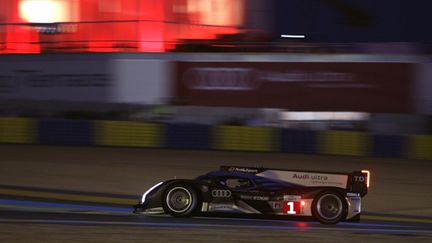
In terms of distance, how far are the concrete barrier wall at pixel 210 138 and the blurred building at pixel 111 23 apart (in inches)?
298

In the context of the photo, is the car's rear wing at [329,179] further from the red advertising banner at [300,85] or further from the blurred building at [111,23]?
the blurred building at [111,23]

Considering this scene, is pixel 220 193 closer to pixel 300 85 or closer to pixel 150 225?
pixel 150 225

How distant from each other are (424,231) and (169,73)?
53.6 ft

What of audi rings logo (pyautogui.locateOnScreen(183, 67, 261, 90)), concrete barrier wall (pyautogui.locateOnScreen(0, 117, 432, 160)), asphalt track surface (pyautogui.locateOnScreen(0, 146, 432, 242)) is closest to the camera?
asphalt track surface (pyautogui.locateOnScreen(0, 146, 432, 242))

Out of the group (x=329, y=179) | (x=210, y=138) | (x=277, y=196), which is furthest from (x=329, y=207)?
(x=210, y=138)

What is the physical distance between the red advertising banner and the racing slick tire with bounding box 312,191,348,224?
47.9 ft

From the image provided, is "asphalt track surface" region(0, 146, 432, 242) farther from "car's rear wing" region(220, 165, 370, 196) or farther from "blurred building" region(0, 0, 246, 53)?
"blurred building" region(0, 0, 246, 53)

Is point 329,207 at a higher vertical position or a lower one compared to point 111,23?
lower

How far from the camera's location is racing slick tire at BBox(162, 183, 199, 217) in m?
8.75

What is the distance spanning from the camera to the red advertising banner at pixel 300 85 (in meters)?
22.9

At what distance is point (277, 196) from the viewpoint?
345 inches

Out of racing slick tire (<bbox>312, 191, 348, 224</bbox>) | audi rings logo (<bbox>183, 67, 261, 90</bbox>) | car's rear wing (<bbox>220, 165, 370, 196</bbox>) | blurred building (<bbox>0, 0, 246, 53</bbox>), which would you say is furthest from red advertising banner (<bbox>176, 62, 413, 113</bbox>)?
racing slick tire (<bbox>312, 191, 348, 224</bbox>)

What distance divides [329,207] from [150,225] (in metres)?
2.18

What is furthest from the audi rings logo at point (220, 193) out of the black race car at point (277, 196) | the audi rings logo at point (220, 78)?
the audi rings logo at point (220, 78)
